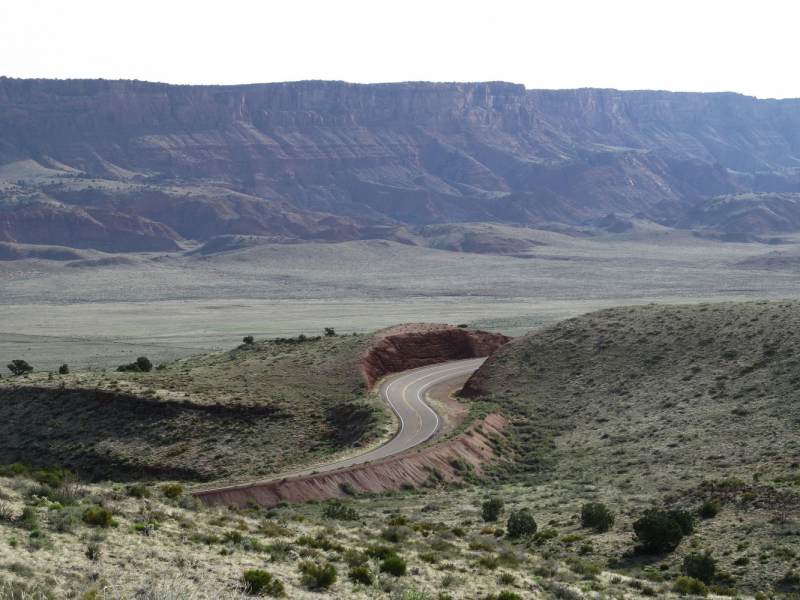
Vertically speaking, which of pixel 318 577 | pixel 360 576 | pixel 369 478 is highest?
pixel 318 577

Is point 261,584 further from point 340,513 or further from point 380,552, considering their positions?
point 340,513

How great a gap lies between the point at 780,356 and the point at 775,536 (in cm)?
1953

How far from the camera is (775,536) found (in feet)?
63.2

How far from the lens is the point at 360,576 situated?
590 inches

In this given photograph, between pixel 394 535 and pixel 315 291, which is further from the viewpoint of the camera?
pixel 315 291

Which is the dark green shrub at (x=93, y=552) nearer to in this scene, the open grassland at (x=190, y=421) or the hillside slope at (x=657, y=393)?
the open grassland at (x=190, y=421)

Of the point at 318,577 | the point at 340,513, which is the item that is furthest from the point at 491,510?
the point at 318,577

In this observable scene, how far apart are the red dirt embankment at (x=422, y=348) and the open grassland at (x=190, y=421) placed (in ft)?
12.5

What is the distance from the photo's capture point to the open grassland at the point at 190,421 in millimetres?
31641

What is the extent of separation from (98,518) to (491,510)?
39.3ft

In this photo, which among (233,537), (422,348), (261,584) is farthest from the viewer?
(422,348)

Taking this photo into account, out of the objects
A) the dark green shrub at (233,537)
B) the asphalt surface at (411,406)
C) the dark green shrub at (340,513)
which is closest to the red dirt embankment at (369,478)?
the asphalt surface at (411,406)

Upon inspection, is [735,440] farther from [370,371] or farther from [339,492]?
[370,371]

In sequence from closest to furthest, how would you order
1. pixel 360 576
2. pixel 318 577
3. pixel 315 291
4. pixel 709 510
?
pixel 318 577 < pixel 360 576 < pixel 709 510 < pixel 315 291
